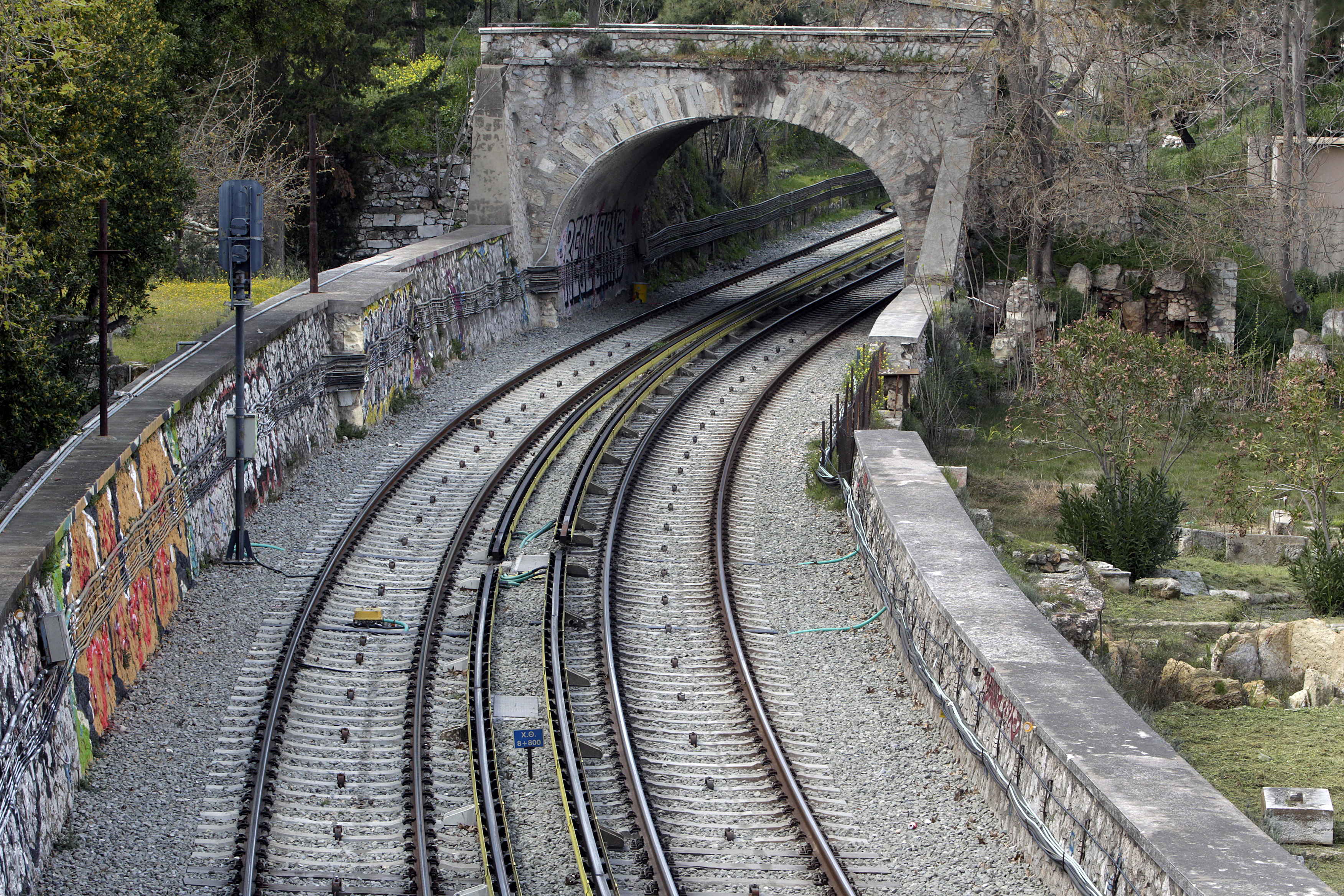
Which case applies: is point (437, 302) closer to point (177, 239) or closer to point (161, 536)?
point (177, 239)

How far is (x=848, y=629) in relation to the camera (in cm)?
1354

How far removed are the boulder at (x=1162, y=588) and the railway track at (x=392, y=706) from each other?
6820mm

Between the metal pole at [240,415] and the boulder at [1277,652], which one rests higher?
the metal pole at [240,415]

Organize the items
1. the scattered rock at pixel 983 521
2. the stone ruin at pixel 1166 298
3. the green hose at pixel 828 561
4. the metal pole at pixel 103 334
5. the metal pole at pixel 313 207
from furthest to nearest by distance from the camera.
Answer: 1. the stone ruin at pixel 1166 298
2. the metal pole at pixel 313 207
3. the green hose at pixel 828 561
4. the scattered rock at pixel 983 521
5. the metal pole at pixel 103 334

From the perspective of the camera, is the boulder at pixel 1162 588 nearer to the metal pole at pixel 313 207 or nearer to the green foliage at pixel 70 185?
the green foliage at pixel 70 185

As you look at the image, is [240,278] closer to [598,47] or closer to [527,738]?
[527,738]

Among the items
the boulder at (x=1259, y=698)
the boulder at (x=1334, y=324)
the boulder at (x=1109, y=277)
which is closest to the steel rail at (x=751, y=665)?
the boulder at (x=1259, y=698)

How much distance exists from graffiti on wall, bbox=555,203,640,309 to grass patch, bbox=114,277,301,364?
220 inches

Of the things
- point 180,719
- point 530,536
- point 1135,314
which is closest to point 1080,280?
point 1135,314

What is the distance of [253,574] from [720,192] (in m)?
29.4

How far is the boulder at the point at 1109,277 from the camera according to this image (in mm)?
26359

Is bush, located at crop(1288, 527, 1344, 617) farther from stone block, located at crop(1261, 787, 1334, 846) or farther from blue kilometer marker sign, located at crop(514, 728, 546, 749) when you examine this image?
blue kilometer marker sign, located at crop(514, 728, 546, 749)

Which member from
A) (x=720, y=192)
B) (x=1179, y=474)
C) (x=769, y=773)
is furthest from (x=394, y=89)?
(x=769, y=773)

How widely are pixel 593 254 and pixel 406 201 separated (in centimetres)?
628
